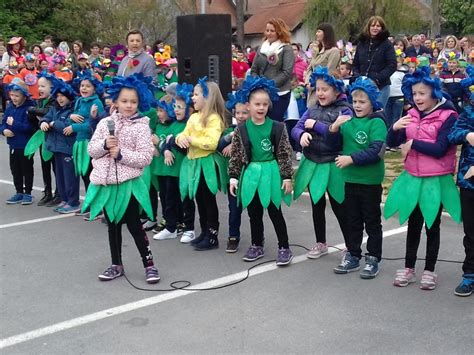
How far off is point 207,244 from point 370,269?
1.68 m

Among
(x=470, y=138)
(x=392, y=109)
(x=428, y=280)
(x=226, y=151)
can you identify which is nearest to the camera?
(x=470, y=138)

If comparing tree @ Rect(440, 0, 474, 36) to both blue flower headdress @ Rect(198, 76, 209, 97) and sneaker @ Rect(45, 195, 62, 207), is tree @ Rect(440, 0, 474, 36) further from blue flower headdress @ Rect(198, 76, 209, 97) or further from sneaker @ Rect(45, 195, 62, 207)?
blue flower headdress @ Rect(198, 76, 209, 97)

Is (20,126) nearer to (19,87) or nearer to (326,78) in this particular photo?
(19,87)

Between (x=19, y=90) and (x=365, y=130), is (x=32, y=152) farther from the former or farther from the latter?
(x=365, y=130)

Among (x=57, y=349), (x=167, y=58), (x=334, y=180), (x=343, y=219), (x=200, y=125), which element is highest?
(x=167, y=58)

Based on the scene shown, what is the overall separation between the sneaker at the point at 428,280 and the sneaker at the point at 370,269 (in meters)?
0.41

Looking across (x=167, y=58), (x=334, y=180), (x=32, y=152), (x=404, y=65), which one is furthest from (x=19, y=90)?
(x=404, y=65)

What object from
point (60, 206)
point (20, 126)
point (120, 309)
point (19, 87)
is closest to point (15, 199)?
point (60, 206)

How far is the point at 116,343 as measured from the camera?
4.20 m

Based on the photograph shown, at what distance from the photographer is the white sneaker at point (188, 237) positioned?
6.51 m

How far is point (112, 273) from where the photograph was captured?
17.9ft

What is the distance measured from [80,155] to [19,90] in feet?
5.03

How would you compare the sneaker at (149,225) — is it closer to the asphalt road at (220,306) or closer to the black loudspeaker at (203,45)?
the asphalt road at (220,306)

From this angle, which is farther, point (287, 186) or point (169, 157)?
point (169, 157)
